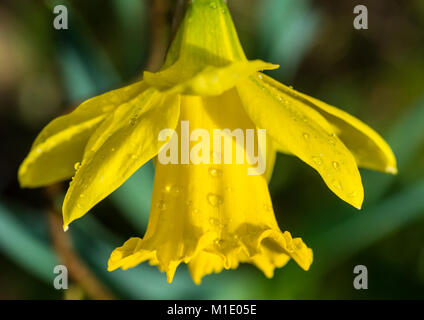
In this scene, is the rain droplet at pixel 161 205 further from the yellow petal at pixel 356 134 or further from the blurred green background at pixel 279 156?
the blurred green background at pixel 279 156

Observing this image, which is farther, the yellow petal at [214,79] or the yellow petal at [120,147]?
the yellow petal at [120,147]

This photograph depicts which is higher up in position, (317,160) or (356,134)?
(356,134)

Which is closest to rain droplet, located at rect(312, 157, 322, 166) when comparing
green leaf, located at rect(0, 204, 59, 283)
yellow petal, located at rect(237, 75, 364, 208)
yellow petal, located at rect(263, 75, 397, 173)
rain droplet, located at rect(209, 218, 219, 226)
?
yellow petal, located at rect(237, 75, 364, 208)

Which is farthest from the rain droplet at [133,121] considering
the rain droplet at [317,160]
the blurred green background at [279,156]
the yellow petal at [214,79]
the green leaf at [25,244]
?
the green leaf at [25,244]

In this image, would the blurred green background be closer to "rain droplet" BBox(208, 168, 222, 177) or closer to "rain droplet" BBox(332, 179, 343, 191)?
"rain droplet" BBox(208, 168, 222, 177)

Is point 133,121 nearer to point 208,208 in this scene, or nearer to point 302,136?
point 208,208

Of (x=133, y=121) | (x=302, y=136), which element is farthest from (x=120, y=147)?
(x=302, y=136)
